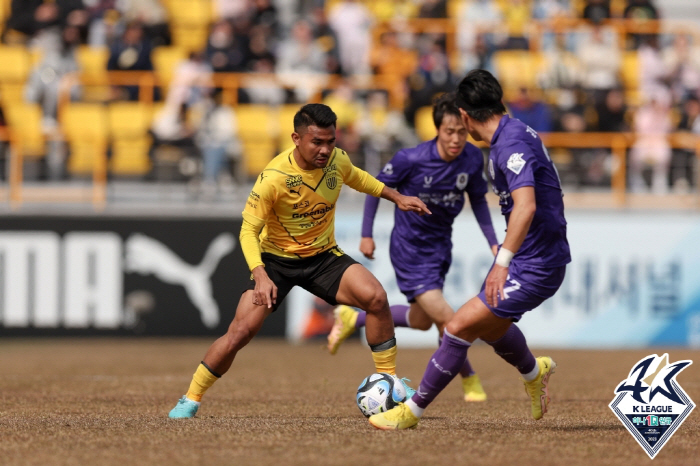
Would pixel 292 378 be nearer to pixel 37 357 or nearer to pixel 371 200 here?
pixel 371 200

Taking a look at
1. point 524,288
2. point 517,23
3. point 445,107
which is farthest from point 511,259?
point 517,23

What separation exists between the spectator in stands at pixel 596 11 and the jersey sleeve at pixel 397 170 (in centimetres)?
1190

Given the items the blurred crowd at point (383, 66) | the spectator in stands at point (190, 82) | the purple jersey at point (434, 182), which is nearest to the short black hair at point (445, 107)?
the purple jersey at point (434, 182)

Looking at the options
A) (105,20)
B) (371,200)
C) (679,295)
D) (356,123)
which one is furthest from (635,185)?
(105,20)

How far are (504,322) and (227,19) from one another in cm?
1332

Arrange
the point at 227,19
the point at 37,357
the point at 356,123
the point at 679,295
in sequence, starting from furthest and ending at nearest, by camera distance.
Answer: the point at 227,19 < the point at 356,123 < the point at 679,295 < the point at 37,357

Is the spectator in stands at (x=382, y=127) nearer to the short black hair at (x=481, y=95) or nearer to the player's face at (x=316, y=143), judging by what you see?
the player's face at (x=316, y=143)

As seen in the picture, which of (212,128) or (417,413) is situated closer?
(417,413)

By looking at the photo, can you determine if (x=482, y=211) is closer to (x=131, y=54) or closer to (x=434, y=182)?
(x=434, y=182)

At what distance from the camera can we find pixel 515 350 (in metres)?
7.51

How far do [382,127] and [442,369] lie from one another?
10.7 metres

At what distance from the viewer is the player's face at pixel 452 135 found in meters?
8.98

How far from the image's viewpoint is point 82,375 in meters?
11.4

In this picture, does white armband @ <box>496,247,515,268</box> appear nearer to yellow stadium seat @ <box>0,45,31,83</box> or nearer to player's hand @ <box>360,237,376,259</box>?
player's hand @ <box>360,237,376,259</box>
